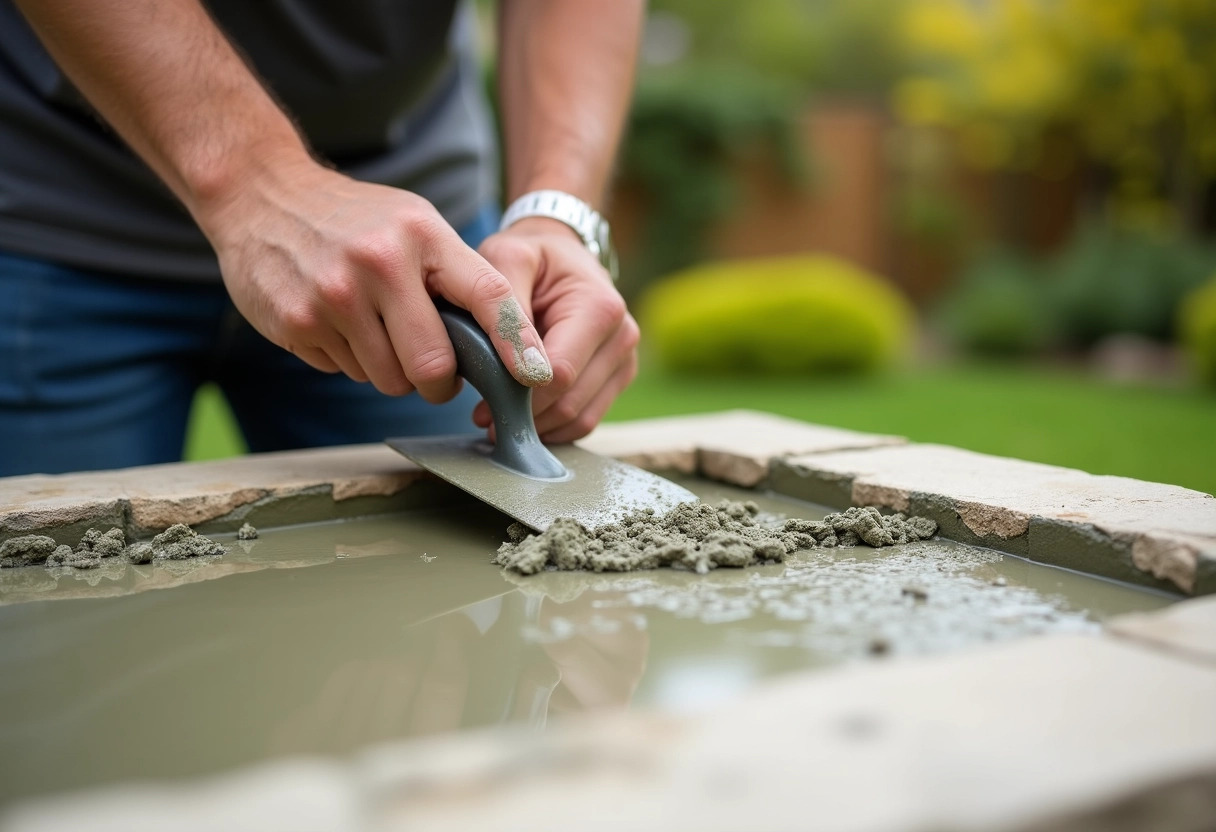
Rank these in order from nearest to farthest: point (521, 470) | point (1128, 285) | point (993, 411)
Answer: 1. point (521, 470)
2. point (993, 411)
3. point (1128, 285)

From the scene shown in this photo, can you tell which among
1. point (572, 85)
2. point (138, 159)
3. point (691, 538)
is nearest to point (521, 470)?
point (691, 538)

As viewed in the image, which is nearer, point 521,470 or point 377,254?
point 377,254

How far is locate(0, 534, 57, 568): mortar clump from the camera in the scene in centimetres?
138

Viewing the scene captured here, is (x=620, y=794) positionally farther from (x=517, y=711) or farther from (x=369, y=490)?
(x=369, y=490)

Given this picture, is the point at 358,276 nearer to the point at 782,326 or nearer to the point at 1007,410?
the point at 1007,410

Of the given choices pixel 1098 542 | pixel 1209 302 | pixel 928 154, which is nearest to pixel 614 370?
pixel 1098 542

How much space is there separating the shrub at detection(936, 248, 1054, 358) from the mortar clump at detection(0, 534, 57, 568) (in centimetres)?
853

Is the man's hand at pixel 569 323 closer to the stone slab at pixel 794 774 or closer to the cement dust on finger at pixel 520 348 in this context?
the cement dust on finger at pixel 520 348

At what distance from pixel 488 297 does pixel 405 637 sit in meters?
0.58

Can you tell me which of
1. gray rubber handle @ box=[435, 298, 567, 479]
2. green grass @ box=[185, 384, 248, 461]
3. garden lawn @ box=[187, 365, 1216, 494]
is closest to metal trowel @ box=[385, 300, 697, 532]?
gray rubber handle @ box=[435, 298, 567, 479]

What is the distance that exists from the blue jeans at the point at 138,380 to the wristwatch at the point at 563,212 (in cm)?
47

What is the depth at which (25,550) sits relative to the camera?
139 cm

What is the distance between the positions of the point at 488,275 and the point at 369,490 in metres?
0.45

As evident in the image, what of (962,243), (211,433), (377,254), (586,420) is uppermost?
(962,243)
